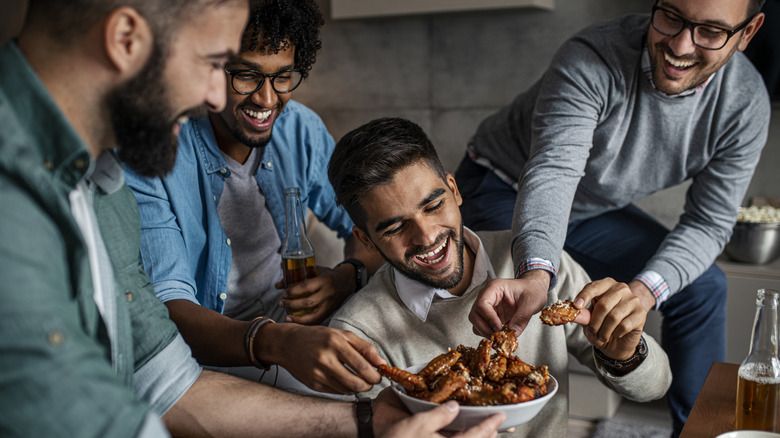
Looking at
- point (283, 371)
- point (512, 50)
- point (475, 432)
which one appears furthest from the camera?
point (512, 50)

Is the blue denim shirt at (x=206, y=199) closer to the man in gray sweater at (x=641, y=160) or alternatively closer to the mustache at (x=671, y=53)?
the man in gray sweater at (x=641, y=160)

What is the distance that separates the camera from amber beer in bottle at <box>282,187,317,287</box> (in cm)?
178

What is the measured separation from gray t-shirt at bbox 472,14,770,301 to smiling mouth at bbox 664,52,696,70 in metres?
0.16

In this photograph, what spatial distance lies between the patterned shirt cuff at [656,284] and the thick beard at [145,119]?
4.32 ft

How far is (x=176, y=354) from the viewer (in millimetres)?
1303

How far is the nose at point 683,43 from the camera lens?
1.68 metres

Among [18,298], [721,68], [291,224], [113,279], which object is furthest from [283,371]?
[721,68]

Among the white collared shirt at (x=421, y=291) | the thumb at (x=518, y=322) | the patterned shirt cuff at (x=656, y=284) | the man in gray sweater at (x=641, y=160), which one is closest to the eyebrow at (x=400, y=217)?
the white collared shirt at (x=421, y=291)

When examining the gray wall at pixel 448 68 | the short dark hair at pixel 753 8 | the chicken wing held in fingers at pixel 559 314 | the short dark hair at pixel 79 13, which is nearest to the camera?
the short dark hair at pixel 79 13

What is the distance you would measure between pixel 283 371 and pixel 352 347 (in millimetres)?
565

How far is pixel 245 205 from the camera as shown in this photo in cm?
204

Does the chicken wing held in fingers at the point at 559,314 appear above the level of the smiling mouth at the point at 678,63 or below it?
below

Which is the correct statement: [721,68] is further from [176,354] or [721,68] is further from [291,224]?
[176,354]

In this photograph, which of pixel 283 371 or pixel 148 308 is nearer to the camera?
pixel 148 308
